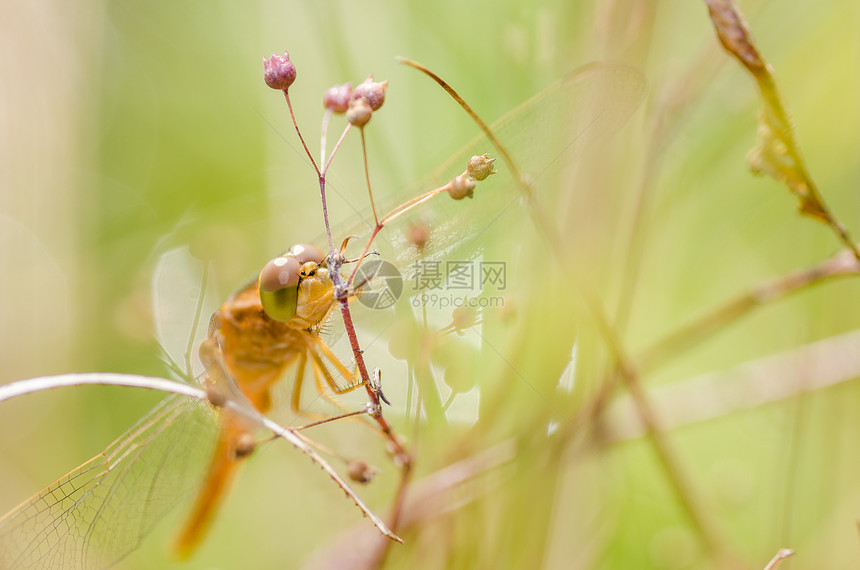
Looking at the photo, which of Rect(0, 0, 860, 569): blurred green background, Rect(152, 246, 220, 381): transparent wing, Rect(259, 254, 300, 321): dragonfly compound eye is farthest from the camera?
Rect(152, 246, 220, 381): transparent wing

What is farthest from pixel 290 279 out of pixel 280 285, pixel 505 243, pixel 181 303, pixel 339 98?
pixel 181 303

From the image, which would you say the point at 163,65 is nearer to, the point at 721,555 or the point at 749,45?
the point at 749,45

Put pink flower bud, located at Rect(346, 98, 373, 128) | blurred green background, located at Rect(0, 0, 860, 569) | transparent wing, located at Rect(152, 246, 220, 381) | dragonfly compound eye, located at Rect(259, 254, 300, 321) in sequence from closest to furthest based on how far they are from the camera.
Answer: pink flower bud, located at Rect(346, 98, 373, 128) < dragonfly compound eye, located at Rect(259, 254, 300, 321) < blurred green background, located at Rect(0, 0, 860, 569) < transparent wing, located at Rect(152, 246, 220, 381)

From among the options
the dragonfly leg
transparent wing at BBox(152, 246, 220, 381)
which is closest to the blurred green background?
transparent wing at BBox(152, 246, 220, 381)

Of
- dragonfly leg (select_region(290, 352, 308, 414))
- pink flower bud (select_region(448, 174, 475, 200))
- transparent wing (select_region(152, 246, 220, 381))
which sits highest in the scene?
transparent wing (select_region(152, 246, 220, 381))

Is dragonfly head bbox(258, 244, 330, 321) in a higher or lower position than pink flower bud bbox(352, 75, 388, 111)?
lower

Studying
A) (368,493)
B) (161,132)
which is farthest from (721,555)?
(161,132)

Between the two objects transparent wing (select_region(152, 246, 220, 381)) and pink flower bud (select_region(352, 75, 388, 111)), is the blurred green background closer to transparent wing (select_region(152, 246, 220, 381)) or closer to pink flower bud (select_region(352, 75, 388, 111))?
transparent wing (select_region(152, 246, 220, 381))
